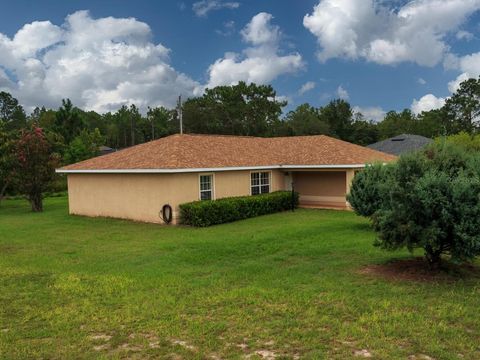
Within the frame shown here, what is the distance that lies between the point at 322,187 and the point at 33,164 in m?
14.5

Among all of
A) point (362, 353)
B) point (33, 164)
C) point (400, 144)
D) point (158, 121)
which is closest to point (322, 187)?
point (33, 164)

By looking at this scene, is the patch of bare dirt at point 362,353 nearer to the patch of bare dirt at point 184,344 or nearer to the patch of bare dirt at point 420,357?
the patch of bare dirt at point 420,357

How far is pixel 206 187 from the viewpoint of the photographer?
60.4 ft

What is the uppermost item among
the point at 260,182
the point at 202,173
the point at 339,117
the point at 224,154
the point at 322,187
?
the point at 339,117

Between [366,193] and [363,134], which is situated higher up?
[363,134]

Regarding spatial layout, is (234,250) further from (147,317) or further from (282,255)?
(147,317)

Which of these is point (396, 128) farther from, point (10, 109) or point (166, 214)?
point (10, 109)

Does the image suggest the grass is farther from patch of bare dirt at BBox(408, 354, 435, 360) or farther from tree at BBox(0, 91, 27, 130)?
tree at BBox(0, 91, 27, 130)

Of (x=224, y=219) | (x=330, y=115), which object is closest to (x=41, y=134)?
(x=224, y=219)

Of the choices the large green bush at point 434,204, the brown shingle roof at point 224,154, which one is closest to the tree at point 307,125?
the brown shingle roof at point 224,154

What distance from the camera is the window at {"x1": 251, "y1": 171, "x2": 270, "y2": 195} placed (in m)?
21.1

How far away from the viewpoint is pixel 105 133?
3639 inches

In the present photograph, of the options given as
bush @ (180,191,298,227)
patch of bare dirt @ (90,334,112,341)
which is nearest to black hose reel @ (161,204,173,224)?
bush @ (180,191,298,227)

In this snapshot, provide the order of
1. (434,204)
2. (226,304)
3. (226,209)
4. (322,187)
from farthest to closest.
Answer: (322,187), (226,209), (434,204), (226,304)
